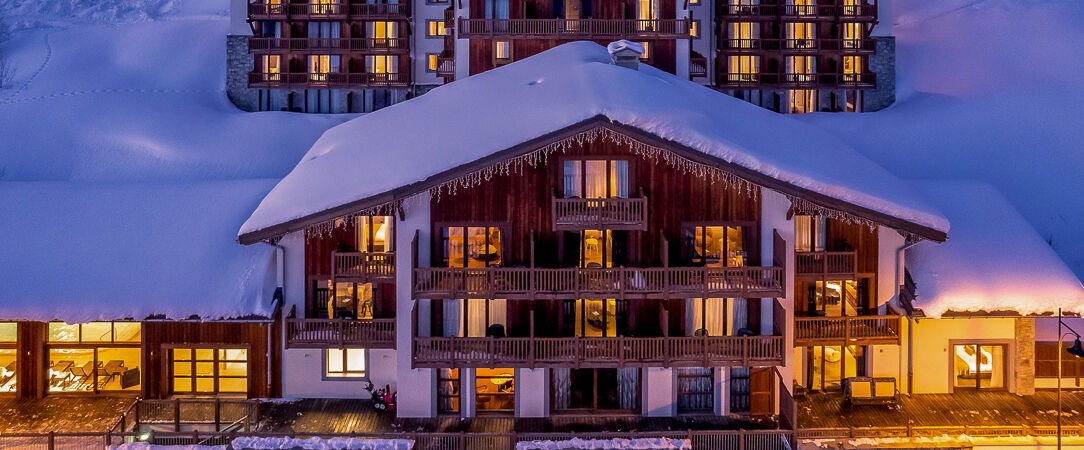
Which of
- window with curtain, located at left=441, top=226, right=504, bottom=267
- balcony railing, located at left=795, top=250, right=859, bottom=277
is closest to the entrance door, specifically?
balcony railing, located at left=795, top=250, right=859, bottom=277

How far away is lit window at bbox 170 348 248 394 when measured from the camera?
86.3 ft

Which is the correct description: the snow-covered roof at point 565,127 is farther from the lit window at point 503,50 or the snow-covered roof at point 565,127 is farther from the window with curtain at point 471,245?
the lit window at point 503,50

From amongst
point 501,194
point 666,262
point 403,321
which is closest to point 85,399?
point 403,321

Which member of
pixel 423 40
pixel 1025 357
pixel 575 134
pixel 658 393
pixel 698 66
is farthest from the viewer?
pixel 423 40

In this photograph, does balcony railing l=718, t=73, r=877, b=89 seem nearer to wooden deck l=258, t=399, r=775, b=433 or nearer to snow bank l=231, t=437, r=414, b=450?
wooden deck l=258, t=399, r=775, b=433

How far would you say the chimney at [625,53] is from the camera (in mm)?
27688

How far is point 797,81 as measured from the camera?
149ft

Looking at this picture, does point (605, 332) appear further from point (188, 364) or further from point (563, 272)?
point (188, 364)

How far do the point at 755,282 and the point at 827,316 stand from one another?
3.54 m

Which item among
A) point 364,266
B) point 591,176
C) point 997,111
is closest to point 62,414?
point 364,266

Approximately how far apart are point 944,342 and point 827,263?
5129 millimetres

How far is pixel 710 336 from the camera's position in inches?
938

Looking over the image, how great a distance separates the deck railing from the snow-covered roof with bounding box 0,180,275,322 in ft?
11.3

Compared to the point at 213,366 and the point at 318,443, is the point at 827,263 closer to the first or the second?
the point at 318,443
